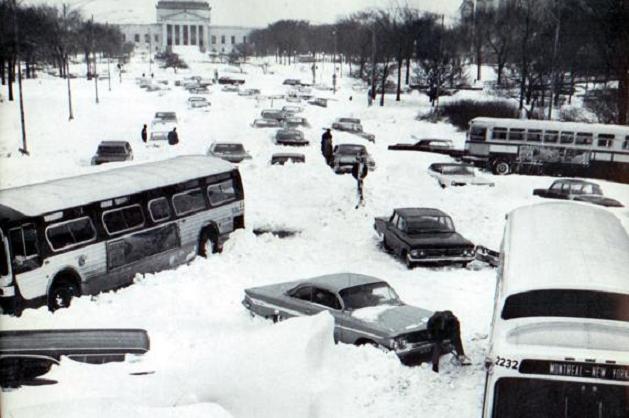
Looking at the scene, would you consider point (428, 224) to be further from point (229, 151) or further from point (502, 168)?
point (229, 151)

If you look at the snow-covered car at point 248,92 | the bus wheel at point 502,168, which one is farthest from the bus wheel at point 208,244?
the snow-covered car at point 248,92

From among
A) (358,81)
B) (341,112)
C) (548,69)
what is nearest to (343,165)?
(341,112)

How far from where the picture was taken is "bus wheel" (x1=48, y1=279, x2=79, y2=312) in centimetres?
1327

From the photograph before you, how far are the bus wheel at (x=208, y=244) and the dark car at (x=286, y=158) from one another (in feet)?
41.3

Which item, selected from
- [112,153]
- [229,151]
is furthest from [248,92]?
[112,153]

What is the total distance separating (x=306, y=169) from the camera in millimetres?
28250

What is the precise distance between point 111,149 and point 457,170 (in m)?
17.0

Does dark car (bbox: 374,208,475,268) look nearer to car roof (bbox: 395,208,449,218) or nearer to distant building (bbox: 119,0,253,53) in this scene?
car roof (bbox: 395,208,449,218)

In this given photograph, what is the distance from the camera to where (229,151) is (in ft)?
110

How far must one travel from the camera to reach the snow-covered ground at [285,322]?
8.23 metres

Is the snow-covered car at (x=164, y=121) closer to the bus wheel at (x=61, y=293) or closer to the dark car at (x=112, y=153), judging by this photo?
the dark car at (x=112, y=153)

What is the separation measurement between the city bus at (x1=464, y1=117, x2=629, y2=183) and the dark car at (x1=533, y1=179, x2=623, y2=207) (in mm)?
8034

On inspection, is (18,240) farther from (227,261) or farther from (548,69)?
(548,69)

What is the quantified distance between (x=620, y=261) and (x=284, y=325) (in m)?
5.09
